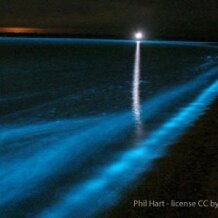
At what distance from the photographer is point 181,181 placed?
7961 mm

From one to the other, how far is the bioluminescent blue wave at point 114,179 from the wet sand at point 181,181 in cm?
23

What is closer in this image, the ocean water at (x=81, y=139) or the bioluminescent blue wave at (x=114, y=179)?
the bioluminescent blue wave at (x=114, y=179)

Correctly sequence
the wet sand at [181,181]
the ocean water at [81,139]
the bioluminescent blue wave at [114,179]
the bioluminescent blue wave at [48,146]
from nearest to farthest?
the wet sand at [181,181]
the bioluminescent blue wave at [114,179]
the ocean water at [81,139]
the bioluminescent blue wave at [48,146]

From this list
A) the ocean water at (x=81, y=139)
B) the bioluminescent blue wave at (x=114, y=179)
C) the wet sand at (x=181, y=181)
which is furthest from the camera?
the ocean water at (x=81, y=139)

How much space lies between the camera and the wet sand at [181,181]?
6.59 metres

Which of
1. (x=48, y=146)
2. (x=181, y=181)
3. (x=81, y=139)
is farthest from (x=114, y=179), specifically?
(x=81, y=139)

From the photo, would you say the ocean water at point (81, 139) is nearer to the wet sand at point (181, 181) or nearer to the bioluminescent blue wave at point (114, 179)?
the bioluminescent blue wave at point (114, 179)

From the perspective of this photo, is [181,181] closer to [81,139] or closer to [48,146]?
[48,146]

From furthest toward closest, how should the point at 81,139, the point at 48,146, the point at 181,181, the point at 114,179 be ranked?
the point at 81,139 < the point at 48,146 < the point at 114,179 < the point at 181,181

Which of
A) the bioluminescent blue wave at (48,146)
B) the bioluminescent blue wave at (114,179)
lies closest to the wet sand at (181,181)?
the bioluminescent blue wave at (114,179)

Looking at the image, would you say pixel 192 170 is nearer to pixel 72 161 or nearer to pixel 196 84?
pixel 72 161

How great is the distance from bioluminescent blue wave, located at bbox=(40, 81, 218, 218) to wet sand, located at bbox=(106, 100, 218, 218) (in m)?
0.23

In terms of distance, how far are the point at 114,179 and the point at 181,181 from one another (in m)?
1.11

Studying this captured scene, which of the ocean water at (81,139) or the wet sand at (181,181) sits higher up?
the wet sand at (181,181)
